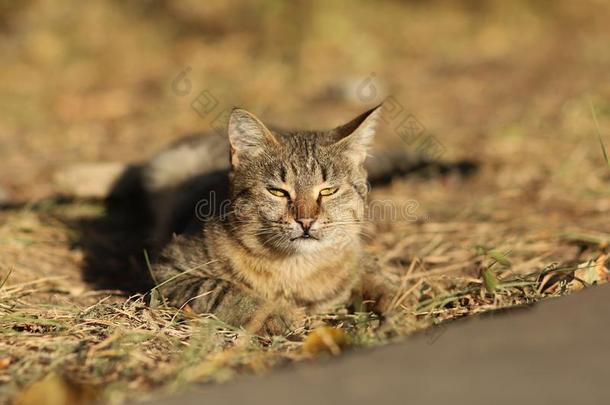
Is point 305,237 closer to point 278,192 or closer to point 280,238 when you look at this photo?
point 280,238

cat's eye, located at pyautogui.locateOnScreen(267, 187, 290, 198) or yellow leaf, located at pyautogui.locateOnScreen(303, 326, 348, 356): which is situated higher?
cat's eye, located at pyautogui.locateOnScreen(267, 187, 290, 198)

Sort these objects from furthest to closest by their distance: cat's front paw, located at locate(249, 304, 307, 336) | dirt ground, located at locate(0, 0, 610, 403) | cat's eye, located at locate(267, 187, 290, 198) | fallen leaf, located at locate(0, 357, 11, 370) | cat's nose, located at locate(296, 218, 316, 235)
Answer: cat's eye, located at locate(267, 187, 290, 198) < cat's nose, located at locate(296, 218, 316, 235) < cat's front paw, located at locate(249, 304, 307, 336) < dirt ground, located at locate(0, 0, 610, 403) < fallen leaf, located at locate(0, 357, 11, 370)

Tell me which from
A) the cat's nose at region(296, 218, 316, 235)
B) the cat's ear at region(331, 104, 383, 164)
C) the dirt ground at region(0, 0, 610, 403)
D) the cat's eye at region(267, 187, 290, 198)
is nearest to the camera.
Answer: the dirt ground at region(0, 0, 610, 403)

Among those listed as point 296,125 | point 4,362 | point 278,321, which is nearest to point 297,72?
point 296,125

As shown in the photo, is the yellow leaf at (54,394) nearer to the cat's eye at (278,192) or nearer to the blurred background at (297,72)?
the cat's eye at (278,192)

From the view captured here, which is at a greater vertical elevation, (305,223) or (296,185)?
(296,185)

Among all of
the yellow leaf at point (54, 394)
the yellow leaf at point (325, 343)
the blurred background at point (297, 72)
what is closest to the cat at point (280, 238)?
the yellow leaf at point (325, 343)

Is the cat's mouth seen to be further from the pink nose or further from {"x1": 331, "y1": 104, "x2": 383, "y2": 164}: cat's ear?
{"x1": 331, "y1": 104, "x2": 383, "y2": 164}: cat's ear

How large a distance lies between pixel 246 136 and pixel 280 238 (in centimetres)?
63

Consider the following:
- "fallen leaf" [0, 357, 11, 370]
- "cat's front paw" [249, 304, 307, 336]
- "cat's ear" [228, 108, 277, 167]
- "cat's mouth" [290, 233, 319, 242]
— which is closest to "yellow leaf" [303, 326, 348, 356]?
"cat's front paw" [249, 304, 307, 336]

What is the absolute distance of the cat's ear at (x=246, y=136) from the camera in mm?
3551

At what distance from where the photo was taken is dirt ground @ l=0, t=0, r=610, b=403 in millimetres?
2801

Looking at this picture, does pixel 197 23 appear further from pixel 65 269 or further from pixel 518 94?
pixel 65 269

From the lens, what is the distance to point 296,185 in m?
3.46
